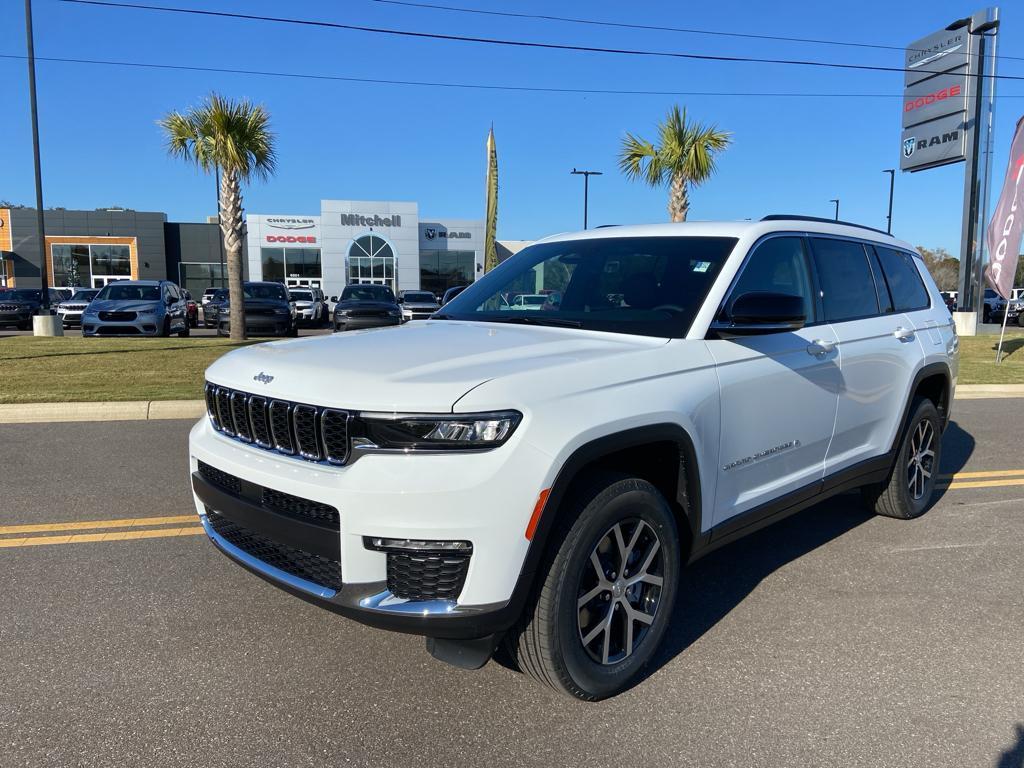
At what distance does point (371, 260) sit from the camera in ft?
162

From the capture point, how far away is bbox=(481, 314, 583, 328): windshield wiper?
357 centimetres

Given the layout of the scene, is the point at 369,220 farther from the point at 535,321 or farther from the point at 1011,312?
the point at 535,321

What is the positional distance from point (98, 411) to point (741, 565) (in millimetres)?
7360

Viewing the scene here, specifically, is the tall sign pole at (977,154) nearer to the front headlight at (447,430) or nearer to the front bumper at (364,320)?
the front bumper at (364,320)

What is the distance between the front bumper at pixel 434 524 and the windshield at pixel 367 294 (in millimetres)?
21421

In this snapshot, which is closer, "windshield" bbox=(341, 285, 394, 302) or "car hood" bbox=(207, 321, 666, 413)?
"car hood" bbox=(207, 321, 666, 413)

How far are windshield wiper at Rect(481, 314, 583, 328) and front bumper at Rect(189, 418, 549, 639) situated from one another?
49.0 inches

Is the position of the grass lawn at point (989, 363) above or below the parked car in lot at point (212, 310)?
below

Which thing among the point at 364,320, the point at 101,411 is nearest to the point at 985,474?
the point at 101,411

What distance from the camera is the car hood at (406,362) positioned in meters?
2.48

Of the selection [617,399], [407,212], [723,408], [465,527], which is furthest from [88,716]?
[407,212]

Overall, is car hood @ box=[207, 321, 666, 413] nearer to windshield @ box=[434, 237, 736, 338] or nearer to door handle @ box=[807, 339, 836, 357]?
windshield @ box=[434, 237, 736, 338]

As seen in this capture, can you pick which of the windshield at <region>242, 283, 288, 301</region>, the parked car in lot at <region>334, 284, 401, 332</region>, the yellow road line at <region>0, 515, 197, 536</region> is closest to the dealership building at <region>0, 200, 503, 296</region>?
the windshield at <region>242, 283, 288, 301</region>

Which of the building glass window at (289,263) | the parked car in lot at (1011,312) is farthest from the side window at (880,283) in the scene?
the building glass window at (289,263)
